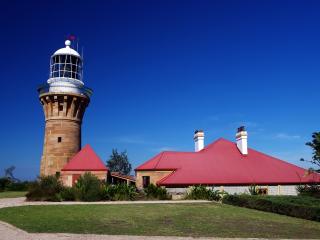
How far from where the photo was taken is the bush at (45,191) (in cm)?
2508

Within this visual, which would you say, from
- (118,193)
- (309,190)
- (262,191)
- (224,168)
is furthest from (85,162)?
(309,190)

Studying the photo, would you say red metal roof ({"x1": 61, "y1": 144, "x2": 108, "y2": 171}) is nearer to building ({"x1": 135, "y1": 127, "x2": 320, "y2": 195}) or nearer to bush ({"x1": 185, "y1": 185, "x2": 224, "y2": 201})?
building ({"x1": 135, "y1": 127, "x2": 320, "y2": 195})

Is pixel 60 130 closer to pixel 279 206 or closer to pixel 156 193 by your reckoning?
pixel 156 193

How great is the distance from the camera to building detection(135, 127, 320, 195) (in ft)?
94.8

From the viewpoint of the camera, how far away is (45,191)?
25484mm

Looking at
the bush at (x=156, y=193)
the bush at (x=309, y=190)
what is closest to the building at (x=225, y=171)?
the bush at (x=309, y=190)

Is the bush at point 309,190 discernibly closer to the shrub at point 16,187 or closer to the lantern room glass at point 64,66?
the lantern room glass at point 64,66

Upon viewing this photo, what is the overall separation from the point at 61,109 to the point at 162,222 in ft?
69.2

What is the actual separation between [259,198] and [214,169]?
359 inches

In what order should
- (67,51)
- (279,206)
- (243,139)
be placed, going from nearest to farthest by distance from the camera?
(279,206), (243,139), (67,51)

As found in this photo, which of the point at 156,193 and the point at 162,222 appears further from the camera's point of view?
the point at 156,193

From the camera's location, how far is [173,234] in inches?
490

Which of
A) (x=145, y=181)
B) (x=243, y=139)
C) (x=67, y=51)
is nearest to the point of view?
(x=145, y=181)

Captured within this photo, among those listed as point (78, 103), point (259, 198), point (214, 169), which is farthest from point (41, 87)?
point (259, 198)
